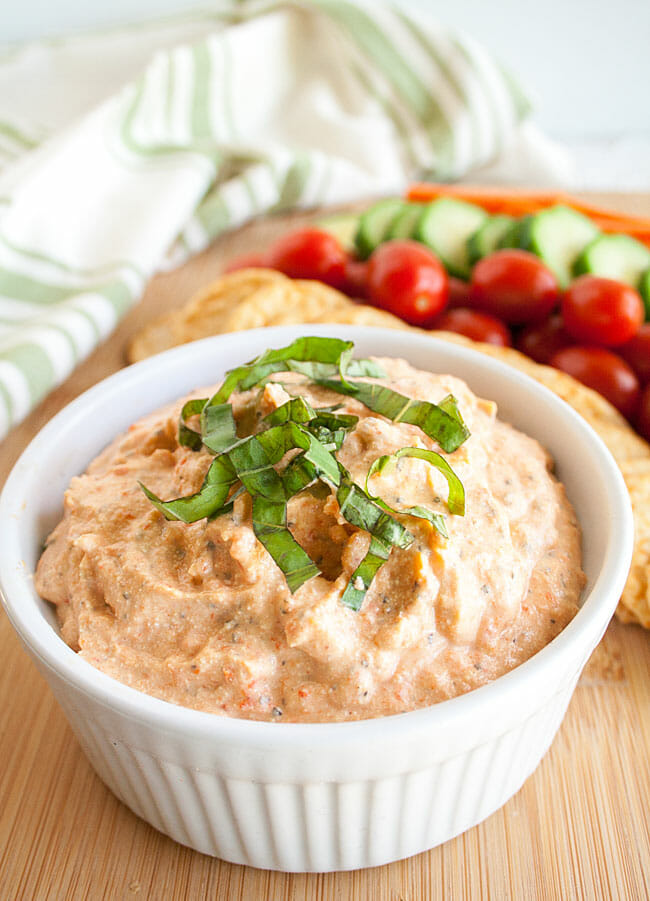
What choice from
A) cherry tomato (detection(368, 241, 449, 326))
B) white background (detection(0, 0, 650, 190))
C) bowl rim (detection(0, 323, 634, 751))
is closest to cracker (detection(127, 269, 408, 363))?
cherry tomato (detection(368, 241, 449, 326))

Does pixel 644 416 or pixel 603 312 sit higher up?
pixel 603 312

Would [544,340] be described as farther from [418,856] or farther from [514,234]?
[418,856]

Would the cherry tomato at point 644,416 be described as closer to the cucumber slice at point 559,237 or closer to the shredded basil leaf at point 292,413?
the cucumber slice at point 559,237

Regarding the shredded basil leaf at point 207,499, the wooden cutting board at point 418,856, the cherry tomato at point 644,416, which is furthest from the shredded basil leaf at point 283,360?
the cherry tomato at point 644,416

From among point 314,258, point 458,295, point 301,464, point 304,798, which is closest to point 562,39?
point 458,295

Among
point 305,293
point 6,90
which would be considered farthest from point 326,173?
point 6,90
